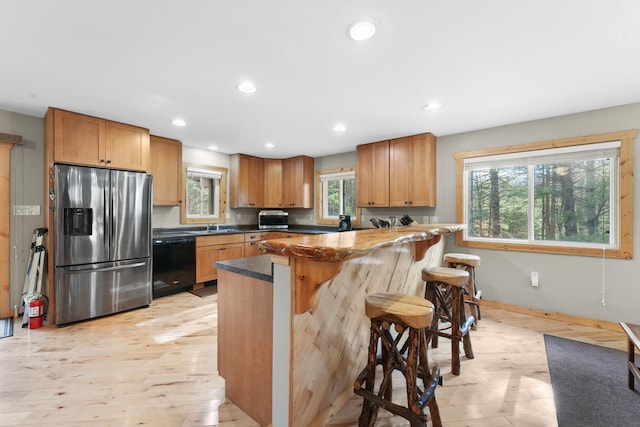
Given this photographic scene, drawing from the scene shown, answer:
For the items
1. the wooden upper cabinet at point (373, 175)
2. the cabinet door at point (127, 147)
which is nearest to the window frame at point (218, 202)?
the cabinet door at point (127, 147)

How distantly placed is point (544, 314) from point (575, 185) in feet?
5.01

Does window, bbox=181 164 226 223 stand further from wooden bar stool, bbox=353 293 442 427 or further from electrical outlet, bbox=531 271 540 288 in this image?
electrical outlet, bbox=531 271 540 288

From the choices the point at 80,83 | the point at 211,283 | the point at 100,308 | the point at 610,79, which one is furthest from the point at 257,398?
the point at 610,79

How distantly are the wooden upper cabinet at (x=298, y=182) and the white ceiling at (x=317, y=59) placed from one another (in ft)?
6.72

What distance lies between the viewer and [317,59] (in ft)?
6.44

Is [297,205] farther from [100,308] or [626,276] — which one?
[626,276]

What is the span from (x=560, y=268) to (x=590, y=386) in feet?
5.05

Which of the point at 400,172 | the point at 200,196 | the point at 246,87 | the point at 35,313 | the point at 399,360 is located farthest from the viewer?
the point at 200,196

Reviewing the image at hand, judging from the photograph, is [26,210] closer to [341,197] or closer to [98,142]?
[98,142]

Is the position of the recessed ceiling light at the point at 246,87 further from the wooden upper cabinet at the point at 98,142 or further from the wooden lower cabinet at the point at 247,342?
the wooden upper cabinet at the point at 98,142

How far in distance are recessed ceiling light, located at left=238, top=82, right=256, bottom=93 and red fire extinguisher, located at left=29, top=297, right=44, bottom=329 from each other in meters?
3.08

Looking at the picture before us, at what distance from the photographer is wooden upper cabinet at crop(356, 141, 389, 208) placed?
4.11 meters

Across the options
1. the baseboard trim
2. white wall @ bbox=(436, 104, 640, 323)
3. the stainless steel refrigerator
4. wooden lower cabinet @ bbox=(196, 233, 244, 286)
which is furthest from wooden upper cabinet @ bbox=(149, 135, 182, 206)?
the baseboard trim

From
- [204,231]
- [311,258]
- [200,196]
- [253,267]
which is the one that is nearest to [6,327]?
[204,231]
